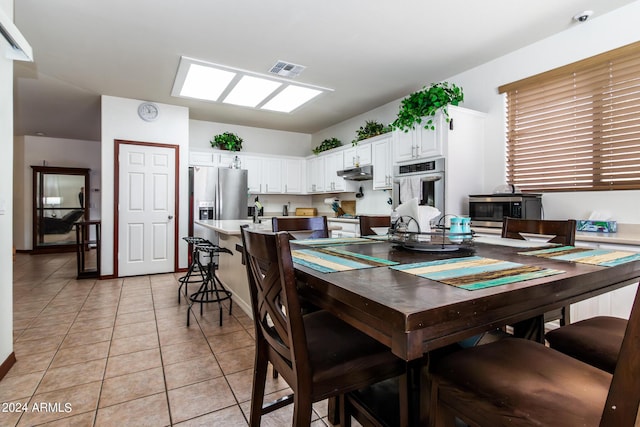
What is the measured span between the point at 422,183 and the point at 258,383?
2909 millimetres

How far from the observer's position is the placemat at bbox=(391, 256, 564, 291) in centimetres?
91

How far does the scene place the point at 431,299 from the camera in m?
0.75

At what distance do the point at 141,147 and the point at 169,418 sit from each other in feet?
13.9

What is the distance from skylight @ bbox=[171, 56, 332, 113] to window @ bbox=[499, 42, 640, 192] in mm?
2373

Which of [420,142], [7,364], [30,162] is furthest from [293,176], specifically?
[30,162]

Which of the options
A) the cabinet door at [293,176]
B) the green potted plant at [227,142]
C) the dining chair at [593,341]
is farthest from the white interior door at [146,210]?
the dining chair at [593,341]

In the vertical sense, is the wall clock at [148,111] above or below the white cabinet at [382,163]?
above

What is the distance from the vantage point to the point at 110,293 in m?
3.88

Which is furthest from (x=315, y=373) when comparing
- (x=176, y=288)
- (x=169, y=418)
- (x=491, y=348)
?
(x=176, y=288)

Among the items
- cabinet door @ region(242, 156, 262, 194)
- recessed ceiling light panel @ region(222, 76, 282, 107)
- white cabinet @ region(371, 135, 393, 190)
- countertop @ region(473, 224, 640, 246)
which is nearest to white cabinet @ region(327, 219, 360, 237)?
white cabinet @ region(371, 135, 393, 190)

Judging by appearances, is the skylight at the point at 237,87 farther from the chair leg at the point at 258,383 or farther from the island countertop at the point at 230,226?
the chair leg at the point at 258,383

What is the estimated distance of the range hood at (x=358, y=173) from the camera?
15.8 feet

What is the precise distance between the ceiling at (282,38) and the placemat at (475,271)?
7.30 feet

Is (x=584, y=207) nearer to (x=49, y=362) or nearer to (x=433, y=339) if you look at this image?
(x=433, y=339)
